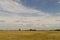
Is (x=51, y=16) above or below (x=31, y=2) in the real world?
below

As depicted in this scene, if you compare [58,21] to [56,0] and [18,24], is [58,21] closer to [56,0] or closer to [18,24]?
[56,0]

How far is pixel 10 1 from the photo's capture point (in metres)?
2.55

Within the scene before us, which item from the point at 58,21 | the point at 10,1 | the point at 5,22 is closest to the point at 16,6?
the point at 10,1

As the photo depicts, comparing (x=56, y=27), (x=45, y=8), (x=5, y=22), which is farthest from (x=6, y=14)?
(x=56, y=27)

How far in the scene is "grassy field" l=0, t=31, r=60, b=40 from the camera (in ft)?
8.19

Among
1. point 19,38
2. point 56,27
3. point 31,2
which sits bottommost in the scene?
point 19,38

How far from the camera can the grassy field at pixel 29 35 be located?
250cm

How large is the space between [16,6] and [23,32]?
0.39 meters

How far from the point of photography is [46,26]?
8.35ft

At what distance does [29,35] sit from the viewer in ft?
8.36

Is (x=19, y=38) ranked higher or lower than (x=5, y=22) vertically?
lower

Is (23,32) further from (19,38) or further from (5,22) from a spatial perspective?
(5,22)

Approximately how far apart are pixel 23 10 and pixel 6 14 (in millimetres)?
258

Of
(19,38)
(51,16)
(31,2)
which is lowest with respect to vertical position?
(19,38)
